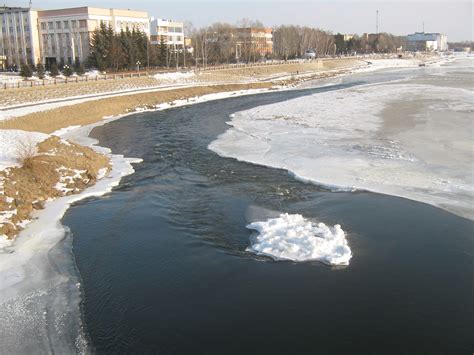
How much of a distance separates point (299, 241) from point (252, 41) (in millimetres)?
110057

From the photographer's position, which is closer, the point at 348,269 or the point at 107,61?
the point at 348,269

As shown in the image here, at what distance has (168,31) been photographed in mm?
102625

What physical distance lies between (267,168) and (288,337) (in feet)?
36.2

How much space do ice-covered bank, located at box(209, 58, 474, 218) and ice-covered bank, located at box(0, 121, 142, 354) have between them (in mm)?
8712

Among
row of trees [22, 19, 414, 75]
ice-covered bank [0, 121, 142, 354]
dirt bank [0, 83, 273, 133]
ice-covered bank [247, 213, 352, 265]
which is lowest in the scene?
ice-covered bank [0, 121, 142, 354]

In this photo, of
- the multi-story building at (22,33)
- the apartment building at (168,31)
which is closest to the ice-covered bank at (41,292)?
the multi-story building at (22,33)

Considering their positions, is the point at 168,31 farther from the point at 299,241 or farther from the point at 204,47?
the point at 299,241

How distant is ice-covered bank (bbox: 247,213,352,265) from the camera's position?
438 inches

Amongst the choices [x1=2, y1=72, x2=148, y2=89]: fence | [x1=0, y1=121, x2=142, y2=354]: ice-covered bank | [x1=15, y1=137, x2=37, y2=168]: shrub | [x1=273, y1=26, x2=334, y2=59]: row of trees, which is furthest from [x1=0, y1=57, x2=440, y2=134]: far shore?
[x1=273, y1=26, x2=334, y2=59]: row of trees

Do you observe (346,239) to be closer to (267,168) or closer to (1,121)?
(267,168)

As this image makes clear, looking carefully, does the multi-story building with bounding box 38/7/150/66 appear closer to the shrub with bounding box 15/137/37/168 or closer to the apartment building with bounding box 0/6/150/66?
the apartment building with bounding box 0/6/150/66

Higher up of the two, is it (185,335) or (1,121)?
(1,121)

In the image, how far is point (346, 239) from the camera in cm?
1202

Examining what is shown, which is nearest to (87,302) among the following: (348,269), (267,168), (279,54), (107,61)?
(348,269)
